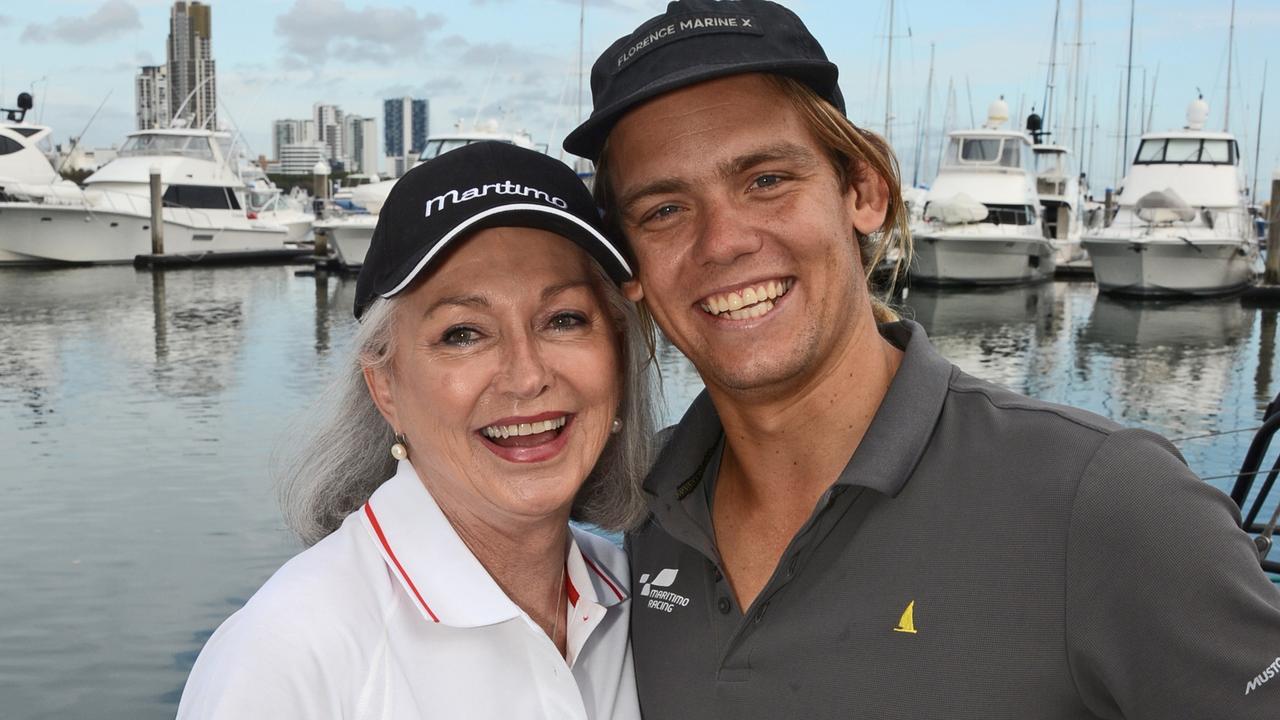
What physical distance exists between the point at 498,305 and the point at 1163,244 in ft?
105

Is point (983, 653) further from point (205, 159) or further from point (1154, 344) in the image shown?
point (205, 159)

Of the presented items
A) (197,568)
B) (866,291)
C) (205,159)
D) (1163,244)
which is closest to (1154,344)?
(1163,244)

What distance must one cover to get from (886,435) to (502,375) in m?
0.79

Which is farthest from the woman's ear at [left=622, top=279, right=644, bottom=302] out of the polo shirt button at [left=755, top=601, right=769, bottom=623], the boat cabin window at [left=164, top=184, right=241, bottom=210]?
the boat cabin window at [left=164, top=184, right=241, bottom=210]

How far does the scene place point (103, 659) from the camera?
286 inches

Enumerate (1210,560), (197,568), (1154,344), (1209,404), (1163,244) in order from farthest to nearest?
→ (1163,244) → (1154,344) → (1209,404) → (197,568) → (1210,560)

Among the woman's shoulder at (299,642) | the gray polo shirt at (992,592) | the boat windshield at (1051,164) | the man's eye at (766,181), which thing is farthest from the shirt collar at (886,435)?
the boat windshield at (1051,164)

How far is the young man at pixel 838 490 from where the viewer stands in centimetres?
206

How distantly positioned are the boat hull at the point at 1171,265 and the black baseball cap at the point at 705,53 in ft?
103

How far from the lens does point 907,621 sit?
2.26 m

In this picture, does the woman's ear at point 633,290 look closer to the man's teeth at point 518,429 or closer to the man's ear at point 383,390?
the man's teeth at point 518,429

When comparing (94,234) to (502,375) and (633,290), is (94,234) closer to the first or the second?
(633,290)

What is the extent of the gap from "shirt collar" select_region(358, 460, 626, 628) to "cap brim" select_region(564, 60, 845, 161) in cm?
86

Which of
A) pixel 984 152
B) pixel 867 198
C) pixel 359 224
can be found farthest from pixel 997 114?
pixel 867 198
